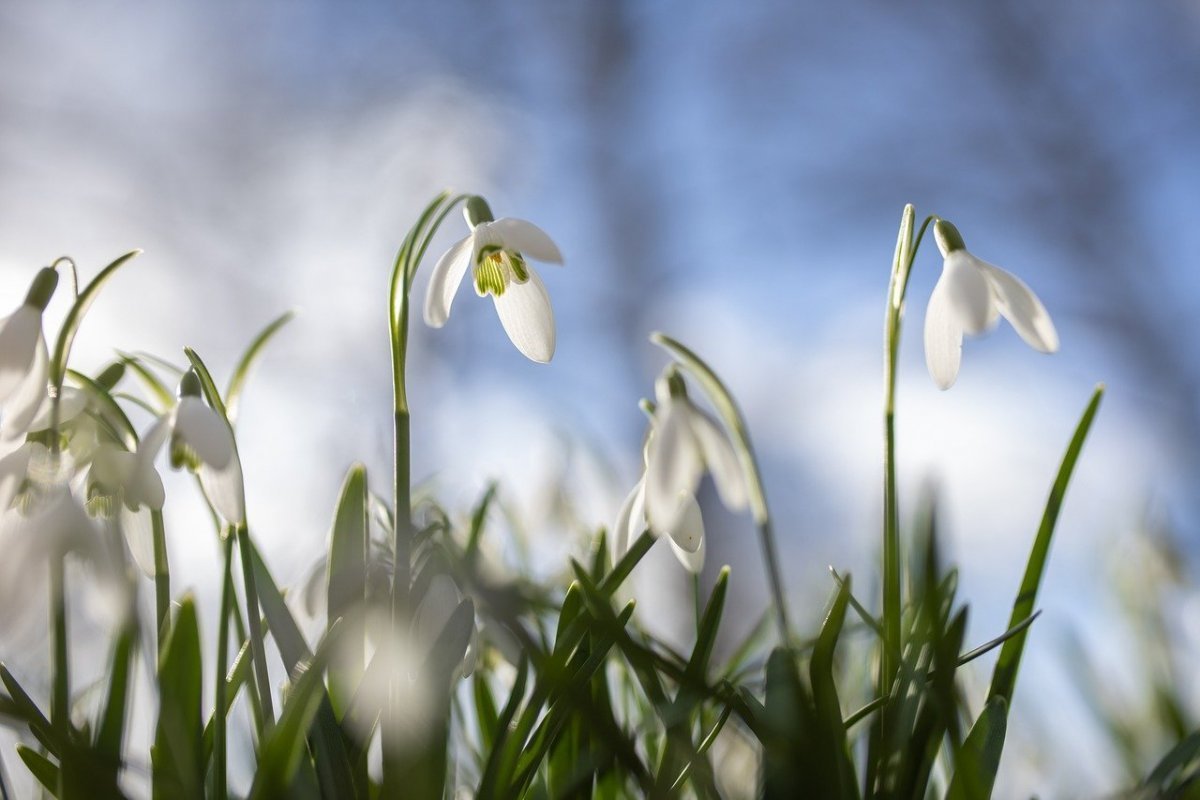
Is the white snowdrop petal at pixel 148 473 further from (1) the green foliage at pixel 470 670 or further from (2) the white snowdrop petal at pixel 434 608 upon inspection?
(2) the white snowdrop petal at pixel 434 608

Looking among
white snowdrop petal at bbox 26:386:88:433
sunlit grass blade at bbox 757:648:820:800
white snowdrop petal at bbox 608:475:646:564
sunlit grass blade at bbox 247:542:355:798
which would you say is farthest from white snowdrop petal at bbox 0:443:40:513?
sunlit grass blade at bbox 757:648:820:800

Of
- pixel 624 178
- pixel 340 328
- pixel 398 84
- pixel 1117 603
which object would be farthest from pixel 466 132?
pixel 1117 603

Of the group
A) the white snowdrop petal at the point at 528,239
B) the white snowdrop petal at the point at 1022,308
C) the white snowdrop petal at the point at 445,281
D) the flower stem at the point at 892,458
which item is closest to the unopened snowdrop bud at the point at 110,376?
the white snowdrop petal at the point at 445,281

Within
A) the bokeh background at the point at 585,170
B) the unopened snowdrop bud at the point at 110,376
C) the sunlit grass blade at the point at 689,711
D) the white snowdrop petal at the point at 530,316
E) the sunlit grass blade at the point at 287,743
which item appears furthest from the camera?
the bokeh background at the point at 585,170

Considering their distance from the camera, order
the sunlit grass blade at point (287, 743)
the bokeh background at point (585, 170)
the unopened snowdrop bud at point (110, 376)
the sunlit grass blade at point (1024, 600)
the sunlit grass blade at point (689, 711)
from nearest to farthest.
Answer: the sunlit grass blade at point (287, 743) < the sunlit grass blade at point (689, 711) < the sunlit grass blade at point (1024, 600) < the unopened snowdrop bud at point (110, 376) < the bokeh background at point (585, 170)

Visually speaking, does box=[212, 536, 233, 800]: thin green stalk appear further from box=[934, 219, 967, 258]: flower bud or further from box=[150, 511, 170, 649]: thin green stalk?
box=[934, 219, 967, 258]: flower bud

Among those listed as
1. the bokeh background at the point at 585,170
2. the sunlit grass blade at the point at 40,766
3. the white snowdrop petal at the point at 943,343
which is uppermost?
the bokeh background at the point at 585,170
